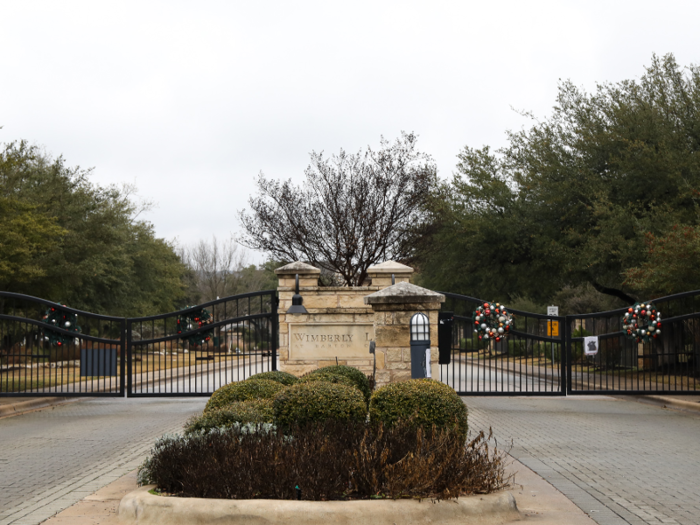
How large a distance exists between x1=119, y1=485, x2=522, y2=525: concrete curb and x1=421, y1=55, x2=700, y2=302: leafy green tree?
15.9 meters

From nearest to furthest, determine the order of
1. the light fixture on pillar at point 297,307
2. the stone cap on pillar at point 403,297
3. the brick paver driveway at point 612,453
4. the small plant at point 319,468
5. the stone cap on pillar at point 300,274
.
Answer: the small plant at point 319,468 < the brick paver driveway at point 612,453 < the stone cap on pillar at point 403,297 < the light fixture on pillar at point 297,307 < the stone cap on pillar at point 300,274

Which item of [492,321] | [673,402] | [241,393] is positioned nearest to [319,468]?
[241,393]

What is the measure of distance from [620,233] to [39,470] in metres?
18.5

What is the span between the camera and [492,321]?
17094 mm

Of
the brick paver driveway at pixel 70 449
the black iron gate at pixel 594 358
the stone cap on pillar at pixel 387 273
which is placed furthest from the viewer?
the stone cap on pillar at pixel 387 273

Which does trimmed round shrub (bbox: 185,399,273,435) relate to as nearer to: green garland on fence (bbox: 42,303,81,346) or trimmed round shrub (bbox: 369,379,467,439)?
trimmed round shrub (bbox: 369,379,467,439)

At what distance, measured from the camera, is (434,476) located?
626cm

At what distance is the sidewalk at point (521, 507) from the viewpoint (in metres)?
6.42

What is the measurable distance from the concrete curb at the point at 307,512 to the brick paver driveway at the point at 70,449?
1341mm

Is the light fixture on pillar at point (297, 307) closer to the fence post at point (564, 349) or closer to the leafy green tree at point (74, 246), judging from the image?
the fence post at point (564, 349)

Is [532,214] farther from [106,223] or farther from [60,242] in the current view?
[106,223]

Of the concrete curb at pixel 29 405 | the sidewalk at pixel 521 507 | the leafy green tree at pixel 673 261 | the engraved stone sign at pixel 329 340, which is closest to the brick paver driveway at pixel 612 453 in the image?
the sidewalk at pixel 521 507

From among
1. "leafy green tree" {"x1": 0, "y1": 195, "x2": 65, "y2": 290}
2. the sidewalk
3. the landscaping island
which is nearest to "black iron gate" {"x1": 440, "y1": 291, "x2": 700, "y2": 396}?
the sidewalk

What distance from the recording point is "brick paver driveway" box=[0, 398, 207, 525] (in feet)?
24.7
